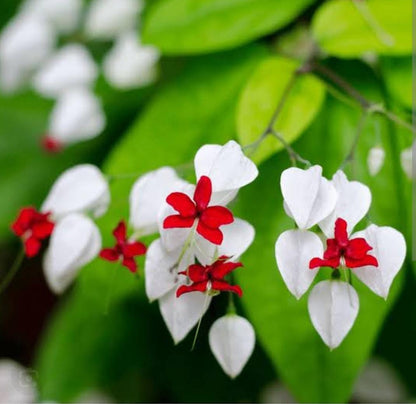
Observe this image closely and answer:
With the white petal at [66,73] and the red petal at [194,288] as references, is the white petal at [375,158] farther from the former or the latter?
the white petal at [66,73]

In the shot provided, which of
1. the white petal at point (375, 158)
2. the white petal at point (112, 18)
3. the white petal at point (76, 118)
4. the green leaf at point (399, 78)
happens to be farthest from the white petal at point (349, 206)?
the white petal at point (112, 18)

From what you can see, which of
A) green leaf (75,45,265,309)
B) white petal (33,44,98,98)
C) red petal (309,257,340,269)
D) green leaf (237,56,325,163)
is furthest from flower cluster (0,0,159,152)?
red petal (309,257,340,269)

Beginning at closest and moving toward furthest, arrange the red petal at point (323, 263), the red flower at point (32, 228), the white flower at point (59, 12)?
the red petal at point (323, 263), the red flower at point (32, 228), the white flower at point (59, 12)

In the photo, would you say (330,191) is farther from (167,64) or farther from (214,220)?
(167,64)

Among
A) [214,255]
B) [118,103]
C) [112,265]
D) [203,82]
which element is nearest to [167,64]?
[118,103]

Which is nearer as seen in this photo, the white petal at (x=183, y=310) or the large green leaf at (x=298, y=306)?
the white petal at (x=183, y=310)

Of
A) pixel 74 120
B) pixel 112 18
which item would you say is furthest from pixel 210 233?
pixel 112 18

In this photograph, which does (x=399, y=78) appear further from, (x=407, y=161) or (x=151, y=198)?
(x=151, y=198)
